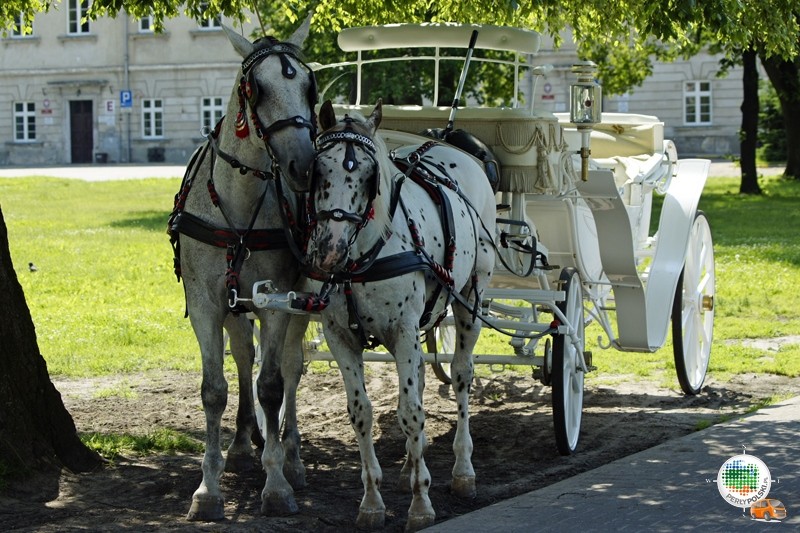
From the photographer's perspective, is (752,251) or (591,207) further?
(752,251)

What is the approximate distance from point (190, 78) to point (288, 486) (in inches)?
1937

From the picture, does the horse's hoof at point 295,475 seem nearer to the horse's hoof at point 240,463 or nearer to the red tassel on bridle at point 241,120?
the horse's hoof at point 240,463

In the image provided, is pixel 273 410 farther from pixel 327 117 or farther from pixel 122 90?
pixel 122 90

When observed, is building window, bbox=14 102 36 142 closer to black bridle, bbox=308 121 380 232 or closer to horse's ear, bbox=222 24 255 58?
horse's ear, bbox=222 24 255 58

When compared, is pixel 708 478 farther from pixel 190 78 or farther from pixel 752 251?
pixel 190 78

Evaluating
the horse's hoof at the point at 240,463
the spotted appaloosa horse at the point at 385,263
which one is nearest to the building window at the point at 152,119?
the horse's hoof at the point at 240,463

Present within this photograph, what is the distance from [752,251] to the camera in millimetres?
19234

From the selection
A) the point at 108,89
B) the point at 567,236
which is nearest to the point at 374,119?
the point at 567,236

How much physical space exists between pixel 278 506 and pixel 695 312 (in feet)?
16.7

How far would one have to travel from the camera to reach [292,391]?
6.98 metres

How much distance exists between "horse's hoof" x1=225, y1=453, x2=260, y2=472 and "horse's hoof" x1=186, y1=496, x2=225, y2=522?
3.60ft

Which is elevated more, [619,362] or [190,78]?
[190,78]

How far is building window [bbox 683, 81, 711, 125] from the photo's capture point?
4984 cm

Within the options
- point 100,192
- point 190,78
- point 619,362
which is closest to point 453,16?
point 619,362
